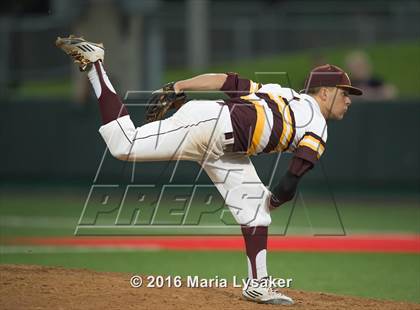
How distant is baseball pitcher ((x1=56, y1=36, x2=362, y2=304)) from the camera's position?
7301mm

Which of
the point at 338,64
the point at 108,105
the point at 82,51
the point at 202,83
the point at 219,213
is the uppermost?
the point at 82,51

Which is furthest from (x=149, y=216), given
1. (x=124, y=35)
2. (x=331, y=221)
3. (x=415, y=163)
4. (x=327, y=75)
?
(x=327, y=75)

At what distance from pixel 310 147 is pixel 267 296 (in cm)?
126

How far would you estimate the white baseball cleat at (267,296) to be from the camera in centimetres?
748

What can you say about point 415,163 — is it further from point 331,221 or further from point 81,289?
point 81,289

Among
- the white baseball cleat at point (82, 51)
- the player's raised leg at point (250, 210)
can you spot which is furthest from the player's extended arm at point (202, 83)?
the white baseball cleat at point (82, 51)

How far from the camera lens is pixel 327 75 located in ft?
24.5

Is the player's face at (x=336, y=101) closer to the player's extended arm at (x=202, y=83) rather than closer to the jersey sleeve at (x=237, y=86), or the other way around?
the jersey sleeve at (x=237, y=86)

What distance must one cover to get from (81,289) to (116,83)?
10956 millimetres

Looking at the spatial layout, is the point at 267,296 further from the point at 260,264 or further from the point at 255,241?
the point at 255,241

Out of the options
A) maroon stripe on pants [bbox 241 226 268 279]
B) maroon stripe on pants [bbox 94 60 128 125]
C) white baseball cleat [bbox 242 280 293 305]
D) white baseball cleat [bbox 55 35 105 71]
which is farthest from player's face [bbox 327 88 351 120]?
white baseball cleat [bbox 55 35 105 71]

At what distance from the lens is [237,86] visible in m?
7.74

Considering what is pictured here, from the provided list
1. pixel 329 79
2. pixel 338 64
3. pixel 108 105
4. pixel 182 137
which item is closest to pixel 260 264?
pixel 182 137

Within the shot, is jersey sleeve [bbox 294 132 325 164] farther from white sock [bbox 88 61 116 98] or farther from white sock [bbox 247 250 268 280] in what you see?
white sock [bbox 88 61 116 98]
